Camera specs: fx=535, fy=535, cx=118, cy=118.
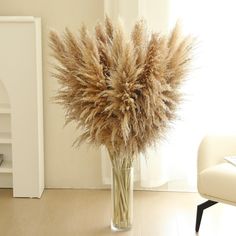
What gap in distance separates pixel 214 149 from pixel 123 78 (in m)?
0.78

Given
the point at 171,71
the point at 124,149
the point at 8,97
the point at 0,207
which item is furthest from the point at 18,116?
the point at 171,71

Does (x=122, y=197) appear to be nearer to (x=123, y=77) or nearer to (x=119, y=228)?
(x=119, y=228)

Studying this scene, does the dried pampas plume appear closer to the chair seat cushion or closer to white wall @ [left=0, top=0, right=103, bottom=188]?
the chair seat cushion

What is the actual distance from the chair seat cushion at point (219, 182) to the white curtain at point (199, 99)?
0.63 m

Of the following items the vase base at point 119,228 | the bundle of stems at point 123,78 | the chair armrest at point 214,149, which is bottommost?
the vase base at point 119,228

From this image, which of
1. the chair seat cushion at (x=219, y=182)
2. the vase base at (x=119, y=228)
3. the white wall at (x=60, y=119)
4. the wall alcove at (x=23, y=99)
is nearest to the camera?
the chair seat cushion at (x=219, y=182)

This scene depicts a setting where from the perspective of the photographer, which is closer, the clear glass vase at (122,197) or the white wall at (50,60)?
the clear glass vase at (122,197)

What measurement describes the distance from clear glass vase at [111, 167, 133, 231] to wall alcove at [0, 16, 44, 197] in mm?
832

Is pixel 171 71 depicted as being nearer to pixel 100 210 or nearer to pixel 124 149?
pixel 124 149

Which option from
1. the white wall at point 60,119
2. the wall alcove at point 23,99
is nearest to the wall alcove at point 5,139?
the wall alcove at point 23,99

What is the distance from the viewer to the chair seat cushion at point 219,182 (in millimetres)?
2732

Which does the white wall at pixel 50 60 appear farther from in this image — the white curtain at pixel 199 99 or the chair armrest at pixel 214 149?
the chair armrest at pixel 214 149

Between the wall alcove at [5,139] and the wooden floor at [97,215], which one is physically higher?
the wall alcove at [5,139]

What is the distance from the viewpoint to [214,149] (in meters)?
Answer: 3.03
